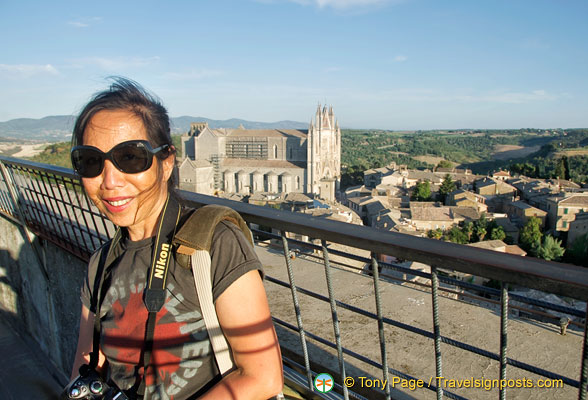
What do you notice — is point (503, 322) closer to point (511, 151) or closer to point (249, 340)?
point (249, 340)

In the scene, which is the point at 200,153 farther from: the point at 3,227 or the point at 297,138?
the point at 3,227

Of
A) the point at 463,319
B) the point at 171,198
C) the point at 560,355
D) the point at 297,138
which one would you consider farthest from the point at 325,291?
the point at 297,138

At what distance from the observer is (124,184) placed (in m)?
1.33

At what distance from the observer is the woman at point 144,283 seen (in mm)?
1070

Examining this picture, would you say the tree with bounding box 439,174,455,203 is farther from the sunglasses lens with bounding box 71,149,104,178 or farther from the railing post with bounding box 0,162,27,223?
the sunglasses lens with bounding box 71,149,104,178

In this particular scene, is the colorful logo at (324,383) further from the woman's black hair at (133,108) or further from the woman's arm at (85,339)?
the woman's black hair at (133,108)

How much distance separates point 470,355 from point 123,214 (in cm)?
190

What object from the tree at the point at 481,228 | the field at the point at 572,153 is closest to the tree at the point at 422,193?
the tree at the point at 481,228

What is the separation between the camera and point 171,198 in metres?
1.43

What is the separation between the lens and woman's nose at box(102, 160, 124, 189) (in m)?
1.32

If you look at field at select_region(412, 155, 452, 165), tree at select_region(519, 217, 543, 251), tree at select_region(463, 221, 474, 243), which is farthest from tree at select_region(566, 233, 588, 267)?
field at select_region(412, 155, 452, 165)

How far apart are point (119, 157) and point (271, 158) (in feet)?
150

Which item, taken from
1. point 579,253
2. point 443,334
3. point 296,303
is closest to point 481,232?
point 579,253

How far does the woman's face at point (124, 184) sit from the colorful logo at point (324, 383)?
1.03 m
